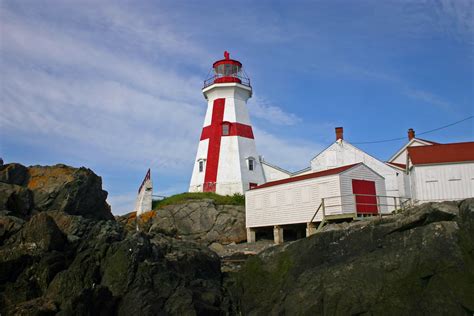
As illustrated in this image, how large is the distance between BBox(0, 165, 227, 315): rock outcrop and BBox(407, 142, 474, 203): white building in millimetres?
10727

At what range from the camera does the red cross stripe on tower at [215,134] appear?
99.6ft

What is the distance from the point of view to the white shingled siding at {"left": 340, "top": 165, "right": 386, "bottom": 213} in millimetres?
21000

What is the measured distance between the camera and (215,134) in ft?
102

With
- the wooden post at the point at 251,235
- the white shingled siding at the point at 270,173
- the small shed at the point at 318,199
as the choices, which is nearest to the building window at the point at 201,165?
the white shingled siding at the point at 270,173

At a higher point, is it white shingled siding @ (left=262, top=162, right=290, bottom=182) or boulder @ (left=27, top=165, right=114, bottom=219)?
white shingled siding @ (left=262, top=162, right=290, bottom=182)

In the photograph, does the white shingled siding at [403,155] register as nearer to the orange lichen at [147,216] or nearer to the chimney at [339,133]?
the chimney at [339,133]

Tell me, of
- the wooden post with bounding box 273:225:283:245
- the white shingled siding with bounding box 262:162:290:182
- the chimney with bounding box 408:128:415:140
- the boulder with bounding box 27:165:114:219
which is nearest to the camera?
the boulder with bounding box 27:165:114:219

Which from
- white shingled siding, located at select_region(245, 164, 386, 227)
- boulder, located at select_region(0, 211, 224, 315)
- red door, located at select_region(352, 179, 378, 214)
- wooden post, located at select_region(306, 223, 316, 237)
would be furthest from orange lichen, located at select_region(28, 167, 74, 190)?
red door, located at select_region(352, 179, 378, 214)

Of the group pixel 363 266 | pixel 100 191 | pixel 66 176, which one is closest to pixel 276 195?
pixel 100 191

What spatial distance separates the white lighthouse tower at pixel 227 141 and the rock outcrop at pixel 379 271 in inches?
671

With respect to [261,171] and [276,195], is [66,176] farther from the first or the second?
[261,171]

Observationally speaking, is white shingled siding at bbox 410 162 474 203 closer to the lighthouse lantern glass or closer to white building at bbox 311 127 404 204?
white building at bbox 311 127 404 204

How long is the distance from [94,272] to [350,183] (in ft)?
43.6

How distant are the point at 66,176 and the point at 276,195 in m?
10.8
